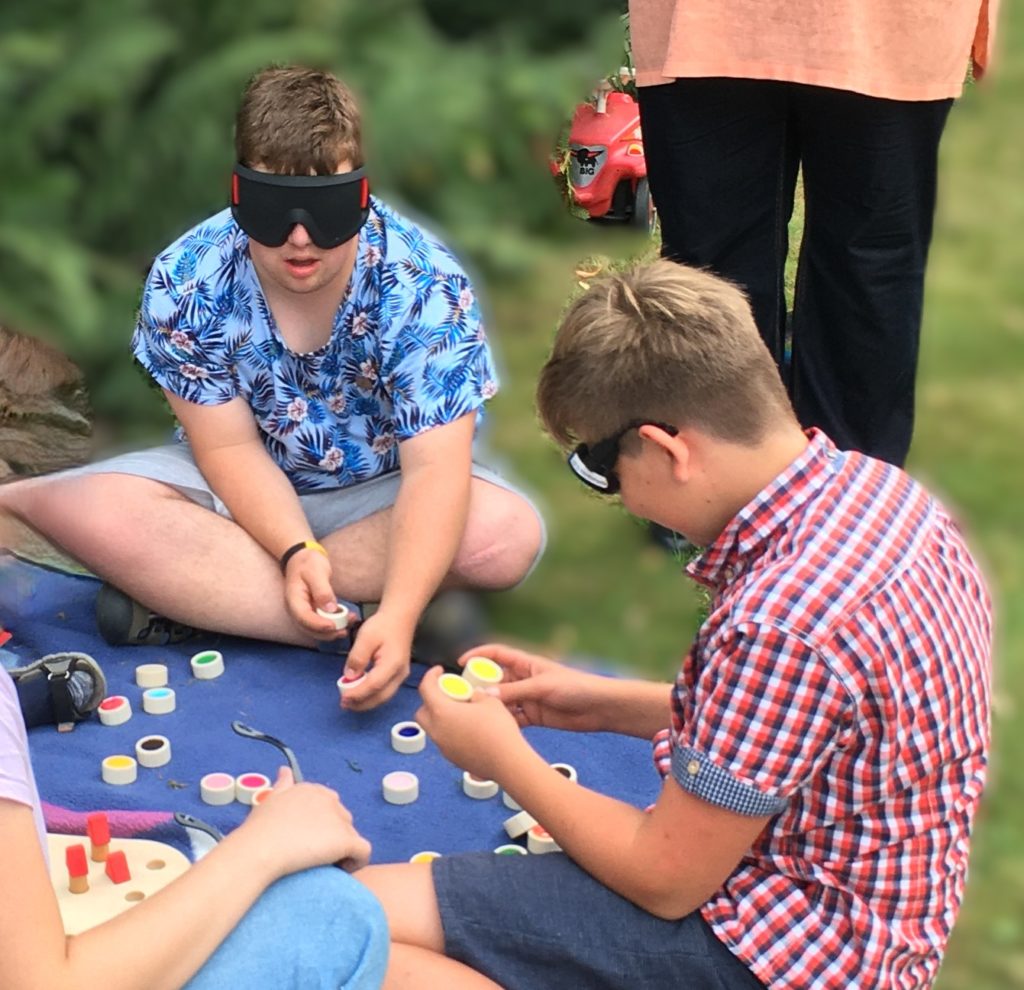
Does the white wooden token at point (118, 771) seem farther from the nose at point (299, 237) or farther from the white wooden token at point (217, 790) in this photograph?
the nose at point (299, 237)

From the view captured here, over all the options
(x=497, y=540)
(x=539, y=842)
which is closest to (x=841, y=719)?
(x=539, y=842)

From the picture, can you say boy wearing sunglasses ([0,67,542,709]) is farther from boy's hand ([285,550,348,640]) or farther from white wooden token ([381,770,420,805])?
white wooden token ([381,770,420,805])

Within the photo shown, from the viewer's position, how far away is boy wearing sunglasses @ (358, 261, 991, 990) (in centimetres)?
149

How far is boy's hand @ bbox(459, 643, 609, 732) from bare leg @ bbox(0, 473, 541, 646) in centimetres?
69

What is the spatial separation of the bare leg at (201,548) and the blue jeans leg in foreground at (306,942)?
1076 mm

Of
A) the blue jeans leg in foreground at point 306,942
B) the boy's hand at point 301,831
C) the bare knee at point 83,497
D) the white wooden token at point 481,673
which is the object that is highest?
the boy's hand at point 301,831

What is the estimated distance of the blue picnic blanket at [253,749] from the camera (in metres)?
2.23

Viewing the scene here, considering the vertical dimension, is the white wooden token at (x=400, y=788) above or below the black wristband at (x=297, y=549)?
below

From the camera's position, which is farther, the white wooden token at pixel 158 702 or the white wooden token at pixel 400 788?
the white wooden token at pixel 158 702

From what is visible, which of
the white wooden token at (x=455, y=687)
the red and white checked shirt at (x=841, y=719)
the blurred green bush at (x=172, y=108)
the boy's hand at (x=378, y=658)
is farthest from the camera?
the blurred green bush at (x=172, y=108)

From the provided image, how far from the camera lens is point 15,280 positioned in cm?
356

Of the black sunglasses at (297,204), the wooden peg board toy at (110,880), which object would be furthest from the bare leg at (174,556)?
the wooden peg board toy at (110,880)

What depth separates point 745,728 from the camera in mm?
1490

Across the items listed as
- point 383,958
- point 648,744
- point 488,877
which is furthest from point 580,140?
point 383,958
